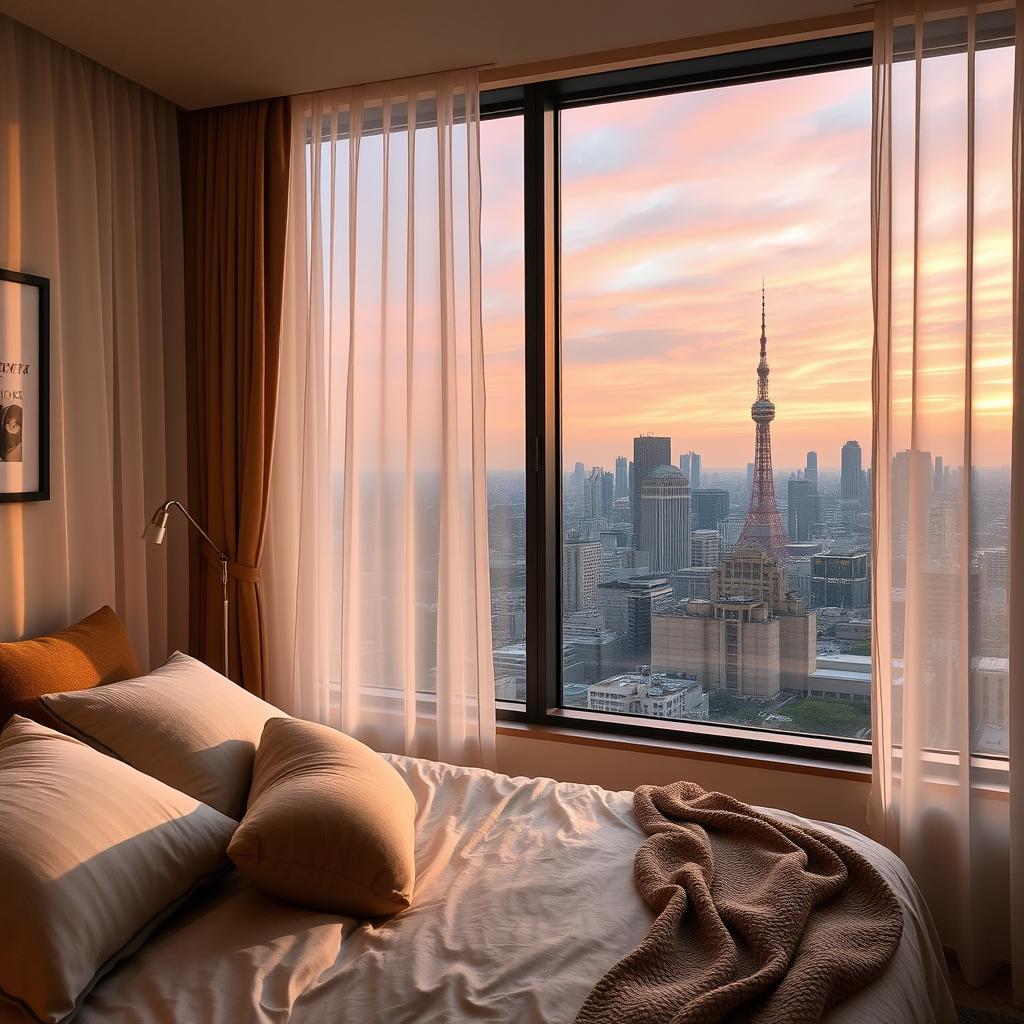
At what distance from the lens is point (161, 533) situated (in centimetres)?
294

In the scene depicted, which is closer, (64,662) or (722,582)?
(64,662)

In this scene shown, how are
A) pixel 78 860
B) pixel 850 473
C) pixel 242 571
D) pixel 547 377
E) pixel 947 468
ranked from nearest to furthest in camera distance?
1. pixel 78 860
2. pixel 947 468
3. pixel 850 473
4. pixel 547 377
5. pixel 242 571

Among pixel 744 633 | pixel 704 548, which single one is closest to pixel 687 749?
pixel 744 633

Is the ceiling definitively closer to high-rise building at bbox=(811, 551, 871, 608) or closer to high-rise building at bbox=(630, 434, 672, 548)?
high-rise building at bbox=(630, 434, 672, 548)

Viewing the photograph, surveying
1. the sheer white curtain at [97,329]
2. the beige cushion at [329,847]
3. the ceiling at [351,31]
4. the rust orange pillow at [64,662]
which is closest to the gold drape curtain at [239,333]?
the sheer white curtain at [97,329]

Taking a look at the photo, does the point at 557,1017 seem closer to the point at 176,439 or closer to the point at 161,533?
the point at 161,533

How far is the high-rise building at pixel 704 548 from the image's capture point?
10.5 ft

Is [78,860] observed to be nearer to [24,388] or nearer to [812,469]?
[24,388]

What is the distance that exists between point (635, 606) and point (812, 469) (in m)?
0.76

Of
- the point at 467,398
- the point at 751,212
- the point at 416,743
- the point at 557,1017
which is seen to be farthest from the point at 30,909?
the point at 751,212

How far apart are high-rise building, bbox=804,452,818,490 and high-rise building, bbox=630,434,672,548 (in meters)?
0.46

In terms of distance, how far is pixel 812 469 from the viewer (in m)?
3.05

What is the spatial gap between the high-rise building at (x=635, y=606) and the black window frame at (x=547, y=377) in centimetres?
19

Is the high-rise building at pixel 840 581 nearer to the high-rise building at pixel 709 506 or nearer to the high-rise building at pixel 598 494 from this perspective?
the high-rise building at pixel 709 506
